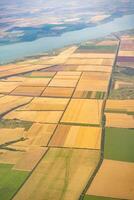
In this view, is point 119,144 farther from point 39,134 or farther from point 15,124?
point 15,124

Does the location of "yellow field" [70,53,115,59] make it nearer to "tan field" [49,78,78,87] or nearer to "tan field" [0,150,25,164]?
"tan field" [49,78,78,87]

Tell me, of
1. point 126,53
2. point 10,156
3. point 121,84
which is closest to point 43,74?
point 121,84

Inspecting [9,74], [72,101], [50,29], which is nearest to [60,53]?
[9,74]

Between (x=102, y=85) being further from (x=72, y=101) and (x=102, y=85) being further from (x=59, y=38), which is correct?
(x=59, y=38)

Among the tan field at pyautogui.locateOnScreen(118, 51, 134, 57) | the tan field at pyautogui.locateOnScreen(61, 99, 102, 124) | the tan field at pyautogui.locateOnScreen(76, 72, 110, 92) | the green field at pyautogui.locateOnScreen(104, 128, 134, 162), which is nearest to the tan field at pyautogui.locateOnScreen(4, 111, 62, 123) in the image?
the tan field at pyautogui.locateOnScreen(61, 99, 102, 124)

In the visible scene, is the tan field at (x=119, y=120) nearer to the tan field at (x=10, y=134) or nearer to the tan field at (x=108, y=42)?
the tan field at (x=10, y=134)

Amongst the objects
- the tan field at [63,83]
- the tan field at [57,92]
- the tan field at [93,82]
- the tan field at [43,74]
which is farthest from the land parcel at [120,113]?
the tan field at [43,74]
